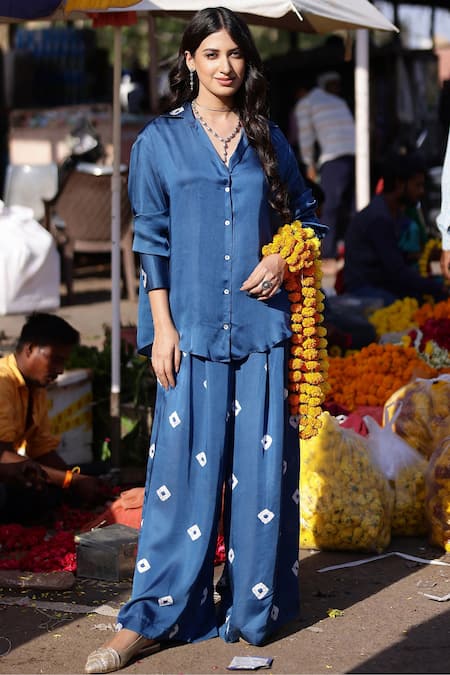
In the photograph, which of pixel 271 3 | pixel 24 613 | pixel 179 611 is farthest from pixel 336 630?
pixel 271 3

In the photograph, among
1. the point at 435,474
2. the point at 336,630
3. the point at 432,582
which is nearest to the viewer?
the point at 336,630

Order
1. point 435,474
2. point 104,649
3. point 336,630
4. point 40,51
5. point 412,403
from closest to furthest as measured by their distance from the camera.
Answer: point 104,649
point 336,630
point 435,474
point 412,403
point 40,51

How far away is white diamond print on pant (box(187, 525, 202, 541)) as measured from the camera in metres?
3.88

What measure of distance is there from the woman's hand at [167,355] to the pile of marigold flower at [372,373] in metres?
2.51

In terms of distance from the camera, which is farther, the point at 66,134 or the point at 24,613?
the point at 66,134

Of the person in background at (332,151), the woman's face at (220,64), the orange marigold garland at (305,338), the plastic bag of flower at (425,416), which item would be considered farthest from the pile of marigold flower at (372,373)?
the person in background at (332,151)

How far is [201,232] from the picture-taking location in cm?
383

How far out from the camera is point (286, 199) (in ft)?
13.0

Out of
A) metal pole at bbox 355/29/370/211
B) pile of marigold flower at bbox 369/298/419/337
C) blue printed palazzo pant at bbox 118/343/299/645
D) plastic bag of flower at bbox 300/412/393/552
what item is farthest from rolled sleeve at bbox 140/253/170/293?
metal pole at bbox 355/29/370/211

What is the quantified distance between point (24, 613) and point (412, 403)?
2.19 metres

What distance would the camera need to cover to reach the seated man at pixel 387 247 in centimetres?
798

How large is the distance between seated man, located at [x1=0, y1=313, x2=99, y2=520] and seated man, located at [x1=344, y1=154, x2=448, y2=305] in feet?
10.4

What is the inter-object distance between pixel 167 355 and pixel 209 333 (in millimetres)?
156

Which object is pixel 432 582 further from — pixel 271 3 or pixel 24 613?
pixel 271 3
